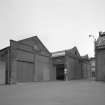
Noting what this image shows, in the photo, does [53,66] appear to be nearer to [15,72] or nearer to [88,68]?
[15,72]

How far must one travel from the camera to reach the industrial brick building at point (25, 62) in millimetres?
18547

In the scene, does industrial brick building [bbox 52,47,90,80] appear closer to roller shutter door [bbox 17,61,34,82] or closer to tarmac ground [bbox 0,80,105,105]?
roller shutter door [bbox 17,61,34,82]

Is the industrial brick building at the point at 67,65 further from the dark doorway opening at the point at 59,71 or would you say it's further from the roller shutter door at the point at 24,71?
the roller shutter door at the point at 24,71

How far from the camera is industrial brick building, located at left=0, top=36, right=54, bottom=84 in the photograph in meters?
18.5

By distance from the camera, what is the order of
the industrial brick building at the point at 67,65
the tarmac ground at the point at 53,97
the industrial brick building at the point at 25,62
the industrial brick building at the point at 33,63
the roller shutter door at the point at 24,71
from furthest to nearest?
the industrial brick building at the point at 67,65, the roller shutter door at the point at 24,71, the industrial brick building at the point at 33,63, the industrial brick building at the point at 25,62, the tarmac ground at the point at 53,97

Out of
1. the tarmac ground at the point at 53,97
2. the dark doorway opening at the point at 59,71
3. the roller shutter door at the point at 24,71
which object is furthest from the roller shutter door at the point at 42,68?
the tarmac ground at the point at 53,97

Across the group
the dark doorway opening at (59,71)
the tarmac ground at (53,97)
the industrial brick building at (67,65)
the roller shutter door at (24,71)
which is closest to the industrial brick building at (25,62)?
the roller shutter door at (24,71)

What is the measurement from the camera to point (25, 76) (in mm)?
21234

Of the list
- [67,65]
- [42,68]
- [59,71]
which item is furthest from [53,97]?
[59,71]

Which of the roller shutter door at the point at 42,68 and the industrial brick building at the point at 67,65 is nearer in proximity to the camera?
the roller shutter door at the point at 42,68

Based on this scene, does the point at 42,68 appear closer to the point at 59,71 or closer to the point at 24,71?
the point at 24,71

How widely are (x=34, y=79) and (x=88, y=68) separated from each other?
23.9 m

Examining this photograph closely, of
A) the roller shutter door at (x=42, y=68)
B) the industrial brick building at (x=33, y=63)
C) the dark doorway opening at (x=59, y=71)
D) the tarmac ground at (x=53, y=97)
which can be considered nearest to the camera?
the tarmac ground at (x=53, y=97)

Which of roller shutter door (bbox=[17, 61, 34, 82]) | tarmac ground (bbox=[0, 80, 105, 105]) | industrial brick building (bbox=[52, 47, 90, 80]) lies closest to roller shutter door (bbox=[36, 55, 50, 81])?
roller shutter door (bbox=[17, 61, 34, 82])
